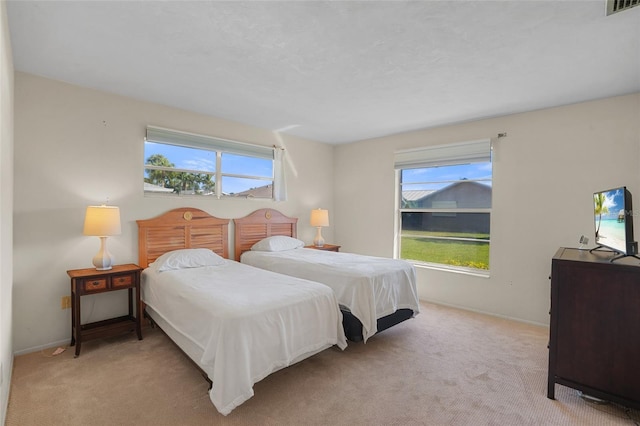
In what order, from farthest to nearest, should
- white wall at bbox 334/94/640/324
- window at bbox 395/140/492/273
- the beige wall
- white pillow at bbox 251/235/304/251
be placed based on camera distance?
1. white pillow at bbox 251/235/304/251
2. window at bbox 395/140/492/273
3. white wall at bbox 334/94/640/324
4. the beige wall

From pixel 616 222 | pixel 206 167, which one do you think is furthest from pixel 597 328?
pixel 206 167

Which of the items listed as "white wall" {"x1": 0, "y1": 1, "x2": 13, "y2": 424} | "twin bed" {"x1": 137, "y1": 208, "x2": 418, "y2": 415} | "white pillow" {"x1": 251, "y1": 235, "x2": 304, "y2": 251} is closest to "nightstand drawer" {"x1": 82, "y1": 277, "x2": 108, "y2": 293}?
"twin bed" {"x1": 137, "y1": 208, "x2": 418, "y2": 415}

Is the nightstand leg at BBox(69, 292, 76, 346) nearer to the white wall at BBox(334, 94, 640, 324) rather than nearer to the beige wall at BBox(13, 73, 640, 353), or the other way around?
the beige wall at BBox(13, 73, 640, 353)

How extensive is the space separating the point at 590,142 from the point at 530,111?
0.68m

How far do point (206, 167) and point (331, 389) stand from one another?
9.94 ft

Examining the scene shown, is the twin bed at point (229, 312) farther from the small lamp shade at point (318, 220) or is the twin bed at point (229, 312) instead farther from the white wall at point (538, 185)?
the small lamp shade at point (318, 220)

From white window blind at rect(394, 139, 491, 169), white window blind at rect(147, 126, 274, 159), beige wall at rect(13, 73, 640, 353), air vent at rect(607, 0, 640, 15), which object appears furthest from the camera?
white window blind at rect(394, 139, 491, 169)

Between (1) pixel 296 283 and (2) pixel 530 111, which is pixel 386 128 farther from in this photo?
(1) pixel 296 283

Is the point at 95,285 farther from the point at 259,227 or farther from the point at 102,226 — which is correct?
the point at 259,227

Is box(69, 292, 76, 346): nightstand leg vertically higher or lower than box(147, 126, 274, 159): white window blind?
lower

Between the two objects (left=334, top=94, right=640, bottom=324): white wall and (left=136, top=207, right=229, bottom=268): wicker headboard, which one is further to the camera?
(left=136, top=207, right=229, bottom=268): wicker headboard

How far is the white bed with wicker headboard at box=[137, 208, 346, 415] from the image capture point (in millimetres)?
1904

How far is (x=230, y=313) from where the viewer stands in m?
1.98

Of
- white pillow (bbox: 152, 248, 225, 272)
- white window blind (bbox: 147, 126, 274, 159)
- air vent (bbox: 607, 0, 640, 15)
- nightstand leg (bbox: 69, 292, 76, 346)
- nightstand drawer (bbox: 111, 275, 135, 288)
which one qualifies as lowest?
nightstand leg (bbox: 69, 292, 76, 346)
